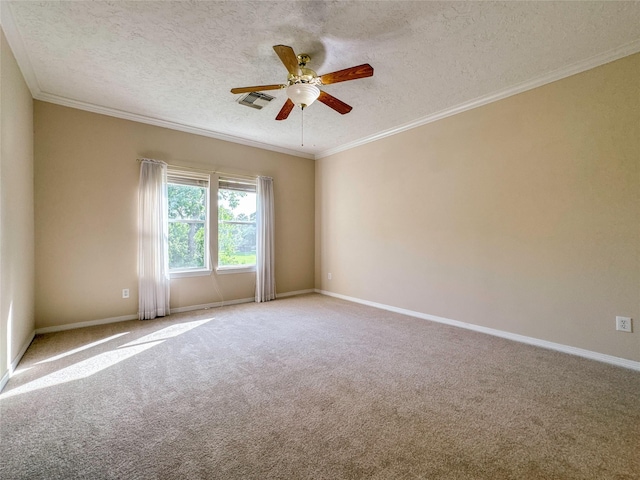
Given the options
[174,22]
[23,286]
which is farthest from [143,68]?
[23,286]

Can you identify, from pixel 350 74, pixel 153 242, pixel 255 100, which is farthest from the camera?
pixel 153 242

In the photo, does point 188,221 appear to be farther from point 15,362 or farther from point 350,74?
point 350,74

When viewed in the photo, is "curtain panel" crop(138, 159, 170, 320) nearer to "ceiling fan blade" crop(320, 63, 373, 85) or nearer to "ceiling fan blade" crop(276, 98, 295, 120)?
"ceiling fan blade" crop(276, 98, 295, 120)

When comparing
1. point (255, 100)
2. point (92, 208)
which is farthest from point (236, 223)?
point (255, 100)

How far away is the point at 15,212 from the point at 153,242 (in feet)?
5.00

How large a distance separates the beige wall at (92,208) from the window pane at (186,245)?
267 mm

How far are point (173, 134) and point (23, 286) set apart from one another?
262 centimetres

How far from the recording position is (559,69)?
112 inches

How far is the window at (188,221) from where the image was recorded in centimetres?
437

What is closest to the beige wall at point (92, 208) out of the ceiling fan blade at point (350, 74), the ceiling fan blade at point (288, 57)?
the ceiling fan blade at point (288, 57)

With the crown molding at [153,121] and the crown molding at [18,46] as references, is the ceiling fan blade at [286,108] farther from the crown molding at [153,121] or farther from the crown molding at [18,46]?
the crown molding at [18,46]

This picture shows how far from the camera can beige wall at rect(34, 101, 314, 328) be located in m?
3.41

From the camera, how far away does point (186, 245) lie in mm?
4512

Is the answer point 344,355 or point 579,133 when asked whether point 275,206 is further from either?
point 579,133
